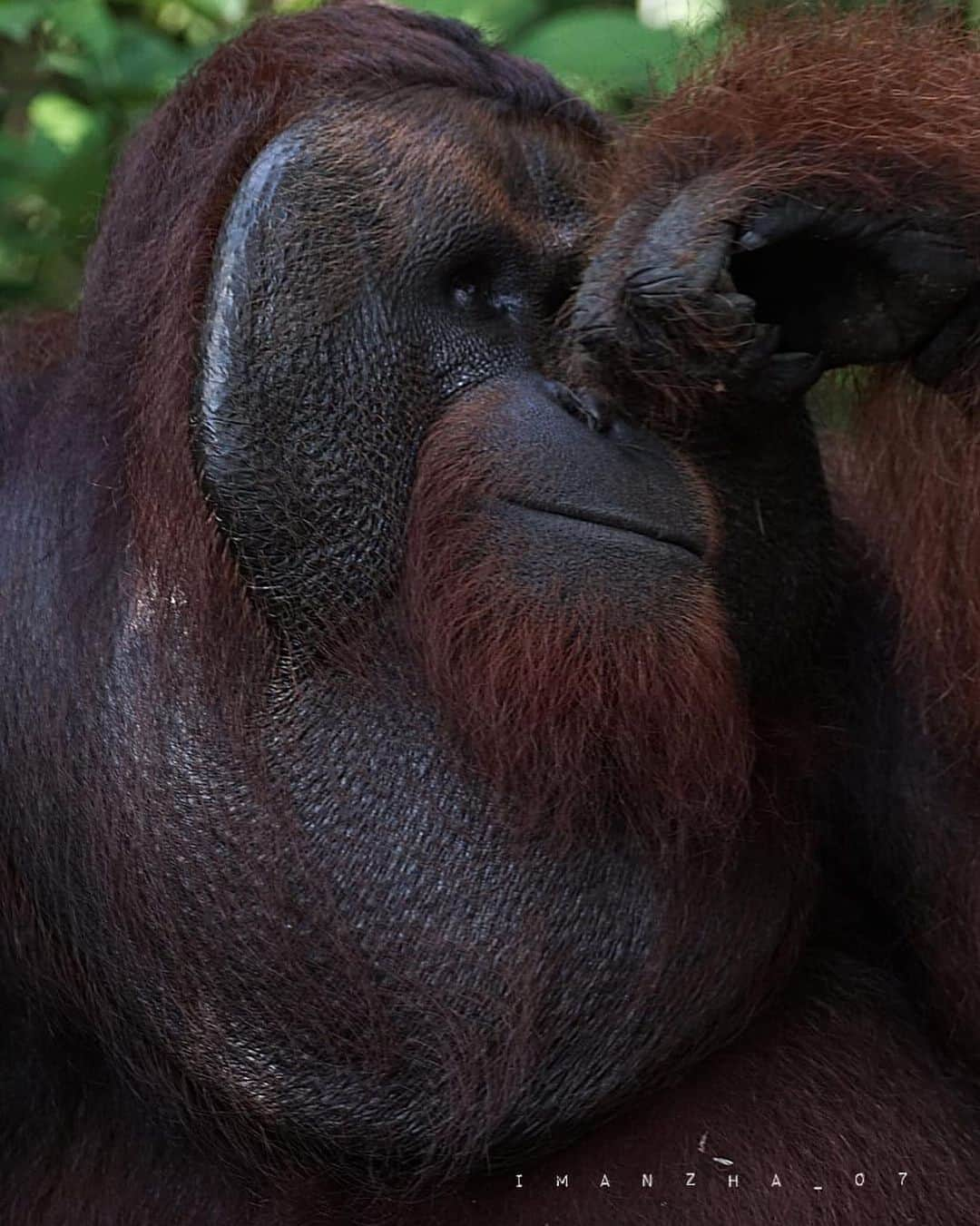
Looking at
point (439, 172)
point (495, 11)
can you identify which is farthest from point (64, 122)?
point (439, 172)

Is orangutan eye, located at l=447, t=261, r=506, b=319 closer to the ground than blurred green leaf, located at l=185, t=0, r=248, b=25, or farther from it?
farther from it

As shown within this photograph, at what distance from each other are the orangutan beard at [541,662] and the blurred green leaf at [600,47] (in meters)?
0.93

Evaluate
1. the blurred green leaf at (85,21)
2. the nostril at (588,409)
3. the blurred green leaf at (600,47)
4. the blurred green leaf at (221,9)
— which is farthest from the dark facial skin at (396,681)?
the blurred green leaf at (221,9)

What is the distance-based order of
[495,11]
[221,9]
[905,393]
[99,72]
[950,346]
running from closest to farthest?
1. [950,346]
2. [905,393]
3. [495,11]
4. [99,72]
5. [221,9]

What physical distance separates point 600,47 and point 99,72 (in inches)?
46.7

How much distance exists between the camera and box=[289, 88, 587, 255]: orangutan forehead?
5.78 feet

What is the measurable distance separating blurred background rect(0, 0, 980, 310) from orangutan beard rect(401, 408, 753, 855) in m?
0.97

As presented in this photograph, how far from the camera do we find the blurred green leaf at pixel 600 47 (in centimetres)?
255

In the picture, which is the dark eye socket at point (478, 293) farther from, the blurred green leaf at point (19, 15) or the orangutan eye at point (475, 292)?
the blurred green leaf at point (19, 15)

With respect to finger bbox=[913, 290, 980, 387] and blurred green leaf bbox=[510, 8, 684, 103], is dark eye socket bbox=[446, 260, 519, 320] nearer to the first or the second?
finger bbox=[913, 290, 980, 387]

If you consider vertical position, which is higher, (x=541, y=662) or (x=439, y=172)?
(x=439, y=172)

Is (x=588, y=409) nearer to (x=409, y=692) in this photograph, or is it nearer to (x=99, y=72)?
(x=409, y=692)

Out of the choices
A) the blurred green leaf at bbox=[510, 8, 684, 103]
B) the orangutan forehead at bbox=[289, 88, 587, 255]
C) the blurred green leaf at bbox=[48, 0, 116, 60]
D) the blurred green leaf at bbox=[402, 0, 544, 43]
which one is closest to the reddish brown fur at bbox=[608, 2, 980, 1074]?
the orangutan forehead at bbox=[289, 88, 587, 255]

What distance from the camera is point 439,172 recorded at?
1789 mm
